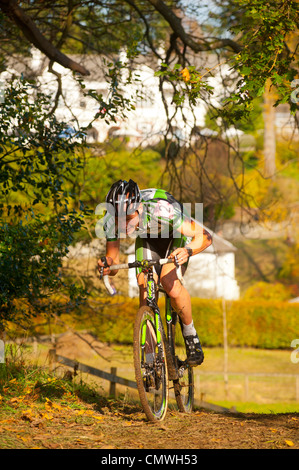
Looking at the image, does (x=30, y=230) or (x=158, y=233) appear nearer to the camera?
(x=158, y=233)

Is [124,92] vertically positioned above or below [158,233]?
above

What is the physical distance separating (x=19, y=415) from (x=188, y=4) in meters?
7.52

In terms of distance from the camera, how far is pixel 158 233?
536 cm

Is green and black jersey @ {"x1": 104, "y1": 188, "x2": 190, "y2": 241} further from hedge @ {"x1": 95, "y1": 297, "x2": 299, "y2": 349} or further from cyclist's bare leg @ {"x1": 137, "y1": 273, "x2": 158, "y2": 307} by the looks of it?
hedge @ {"x1": 95, "y1": 297, "x2": 299, "y2": 349}

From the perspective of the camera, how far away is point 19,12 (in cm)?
780

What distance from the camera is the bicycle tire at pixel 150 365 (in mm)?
4656

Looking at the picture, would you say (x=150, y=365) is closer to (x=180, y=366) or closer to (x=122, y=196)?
(x=180, y=366)

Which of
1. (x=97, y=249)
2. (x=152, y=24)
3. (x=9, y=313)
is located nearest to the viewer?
(x=9, y=313)

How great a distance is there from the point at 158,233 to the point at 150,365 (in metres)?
1.09

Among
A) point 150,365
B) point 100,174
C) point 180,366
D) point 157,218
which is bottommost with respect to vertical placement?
point 180,366

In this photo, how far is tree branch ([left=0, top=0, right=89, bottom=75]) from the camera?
774 cm

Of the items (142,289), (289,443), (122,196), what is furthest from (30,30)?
(289,443)
